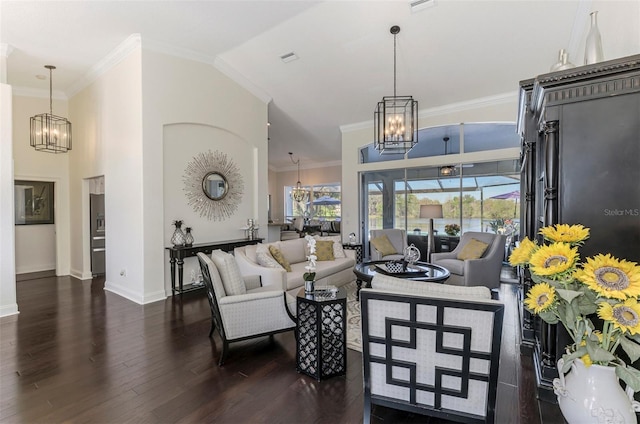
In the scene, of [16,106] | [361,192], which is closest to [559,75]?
[361,192]

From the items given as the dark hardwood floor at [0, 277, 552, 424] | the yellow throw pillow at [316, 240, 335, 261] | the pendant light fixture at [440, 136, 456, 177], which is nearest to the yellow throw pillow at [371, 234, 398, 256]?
the yellow throw pillow at [316, 240, 335, 261]

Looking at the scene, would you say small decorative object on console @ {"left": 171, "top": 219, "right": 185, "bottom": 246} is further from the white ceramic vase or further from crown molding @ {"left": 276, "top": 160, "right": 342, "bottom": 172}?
crown molding @ {"left": 276, "top": 160, "right": 342, "bottom": 172}

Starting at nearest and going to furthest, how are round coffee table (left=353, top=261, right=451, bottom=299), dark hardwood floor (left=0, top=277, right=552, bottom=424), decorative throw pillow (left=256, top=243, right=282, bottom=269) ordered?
dark hardwood floor (left=0, top=277, right=552, bottom=424)
round coffee table (left=353, top=261, right=451, bottom=299)
decorative throw pillow (left=256, top=243, right=282, bottom=269)

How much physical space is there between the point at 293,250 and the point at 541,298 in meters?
4.16

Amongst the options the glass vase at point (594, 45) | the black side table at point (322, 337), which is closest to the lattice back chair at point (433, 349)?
the black side table at point (322, 337)

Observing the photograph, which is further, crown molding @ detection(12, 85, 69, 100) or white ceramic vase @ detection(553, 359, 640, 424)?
crown molding @ detection(12, 85, 69, 100)

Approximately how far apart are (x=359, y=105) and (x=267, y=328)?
547 cm

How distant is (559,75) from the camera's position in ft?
6.39

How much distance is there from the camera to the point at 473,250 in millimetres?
5316

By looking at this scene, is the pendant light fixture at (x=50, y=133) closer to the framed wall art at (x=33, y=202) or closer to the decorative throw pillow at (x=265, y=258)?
the framed wall art at (x=33, y=202)

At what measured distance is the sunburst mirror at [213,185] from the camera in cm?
549

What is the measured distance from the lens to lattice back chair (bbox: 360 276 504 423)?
1.77 m

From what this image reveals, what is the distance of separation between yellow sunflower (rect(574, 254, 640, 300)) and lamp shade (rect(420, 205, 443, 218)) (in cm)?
604

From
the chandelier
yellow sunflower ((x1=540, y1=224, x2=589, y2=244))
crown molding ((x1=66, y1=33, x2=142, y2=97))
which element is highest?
crown molding ((x1=66, y1=33, x2=142, y2=97))
